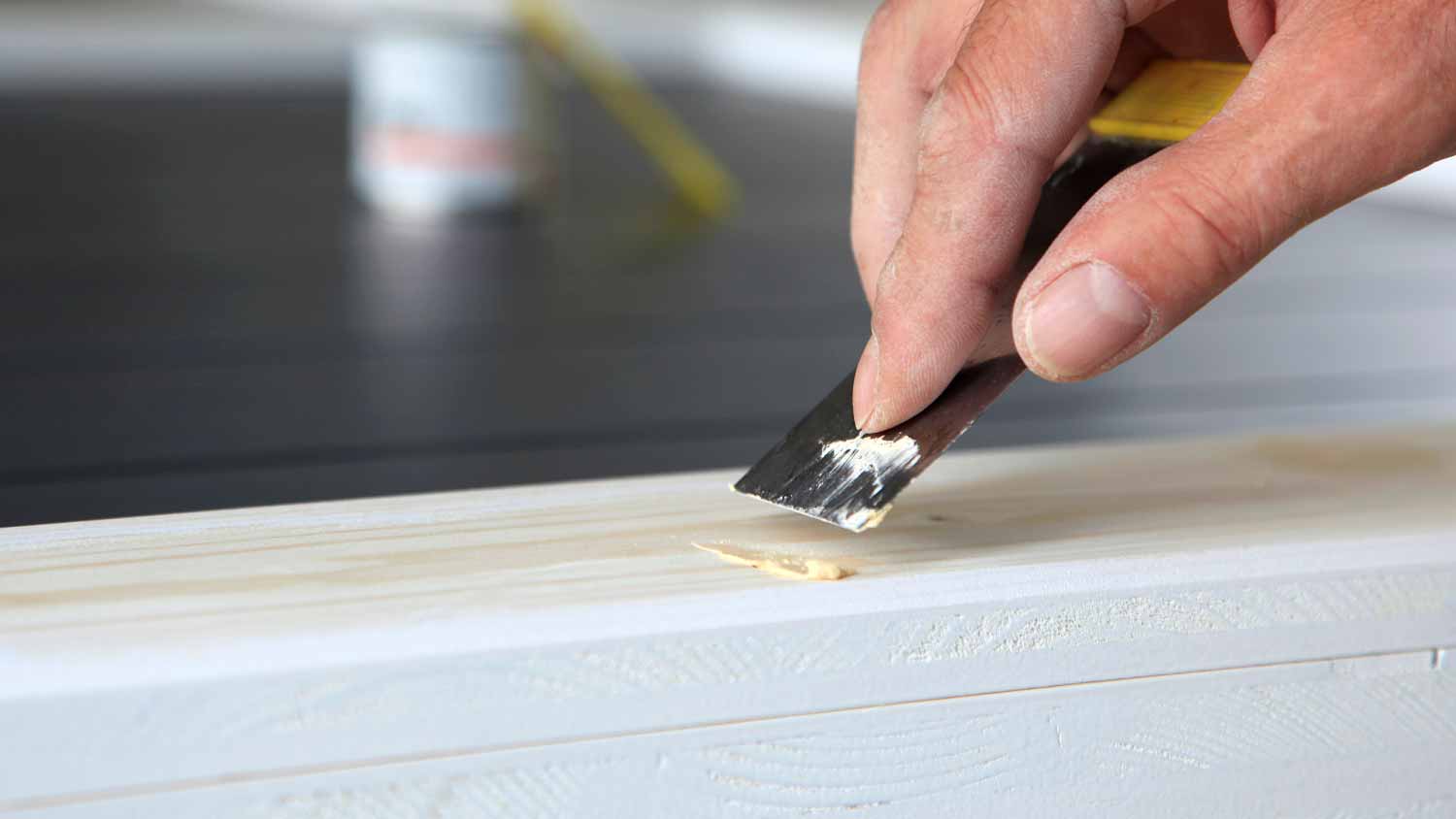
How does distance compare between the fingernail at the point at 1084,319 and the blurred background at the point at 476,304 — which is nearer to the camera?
the fingernail at the point at 1084,319

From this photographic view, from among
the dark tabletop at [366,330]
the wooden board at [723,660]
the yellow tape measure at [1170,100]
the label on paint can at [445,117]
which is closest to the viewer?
the wooden board at [723,660]

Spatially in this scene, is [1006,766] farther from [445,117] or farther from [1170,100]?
[445,117]

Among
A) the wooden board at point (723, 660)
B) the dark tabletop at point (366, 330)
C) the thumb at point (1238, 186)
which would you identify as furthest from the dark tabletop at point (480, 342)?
the thumb at point (1238, 186)

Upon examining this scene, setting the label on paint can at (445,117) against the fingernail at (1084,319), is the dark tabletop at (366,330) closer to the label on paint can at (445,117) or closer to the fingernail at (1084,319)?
the label on paint can at (445,117)

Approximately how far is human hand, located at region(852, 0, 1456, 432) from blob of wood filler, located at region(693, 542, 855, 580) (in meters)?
0.05

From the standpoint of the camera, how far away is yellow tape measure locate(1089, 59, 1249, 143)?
450mm

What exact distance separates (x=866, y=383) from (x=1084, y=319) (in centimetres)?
7

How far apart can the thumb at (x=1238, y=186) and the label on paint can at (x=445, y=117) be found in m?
1.31

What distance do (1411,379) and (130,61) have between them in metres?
2.90

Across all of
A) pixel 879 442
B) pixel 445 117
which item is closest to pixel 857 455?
pixel 879 442

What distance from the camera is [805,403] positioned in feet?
3.49

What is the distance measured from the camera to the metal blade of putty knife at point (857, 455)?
0.41 meters

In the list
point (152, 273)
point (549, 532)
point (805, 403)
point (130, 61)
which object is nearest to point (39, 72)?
point (130, 61)

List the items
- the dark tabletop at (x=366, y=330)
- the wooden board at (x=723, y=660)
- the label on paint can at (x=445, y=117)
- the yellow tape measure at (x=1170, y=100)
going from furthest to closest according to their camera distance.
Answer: the label on paint can at (x=445, y=117), the dark tabletop at (x=366, y=330), the yellow tape measure at (x=1170, y=100), the wooden board at (x=723, y=660)
